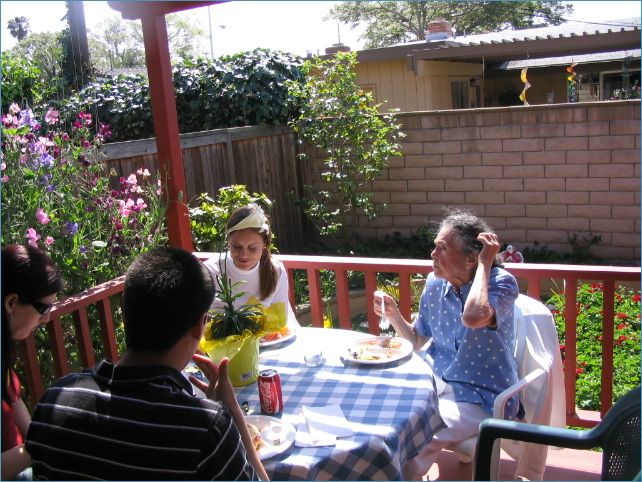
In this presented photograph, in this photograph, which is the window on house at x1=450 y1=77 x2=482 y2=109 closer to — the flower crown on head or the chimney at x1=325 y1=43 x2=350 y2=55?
the chimney at x1=325 y1=43 x2=350 y2=55

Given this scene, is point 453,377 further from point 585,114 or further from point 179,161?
point 585,114

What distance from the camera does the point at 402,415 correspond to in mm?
1751

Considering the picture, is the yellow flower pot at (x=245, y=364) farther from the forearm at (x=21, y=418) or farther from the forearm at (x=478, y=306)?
the forearm at (x=478, y=306)

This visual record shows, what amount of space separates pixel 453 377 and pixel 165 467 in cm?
141

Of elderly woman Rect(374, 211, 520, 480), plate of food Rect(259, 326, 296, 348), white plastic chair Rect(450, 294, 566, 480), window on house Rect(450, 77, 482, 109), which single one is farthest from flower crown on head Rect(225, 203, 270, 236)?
window on house Rect(450, 77, 482, 109)

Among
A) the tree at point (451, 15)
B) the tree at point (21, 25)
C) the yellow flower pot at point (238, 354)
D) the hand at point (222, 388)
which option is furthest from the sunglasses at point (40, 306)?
the tree at point (451, 15)

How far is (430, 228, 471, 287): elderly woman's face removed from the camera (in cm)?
232

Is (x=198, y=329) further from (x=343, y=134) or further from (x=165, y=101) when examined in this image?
(x=343, y=134)

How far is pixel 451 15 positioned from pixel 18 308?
20.7 meters

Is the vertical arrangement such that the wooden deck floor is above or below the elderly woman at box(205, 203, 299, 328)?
below

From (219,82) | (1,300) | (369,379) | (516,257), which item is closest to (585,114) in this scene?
(516,257)

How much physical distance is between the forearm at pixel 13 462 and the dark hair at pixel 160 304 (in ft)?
1.84

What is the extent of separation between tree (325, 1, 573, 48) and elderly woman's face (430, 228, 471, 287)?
55.7 ft

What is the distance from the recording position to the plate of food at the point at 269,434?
1580 mm
